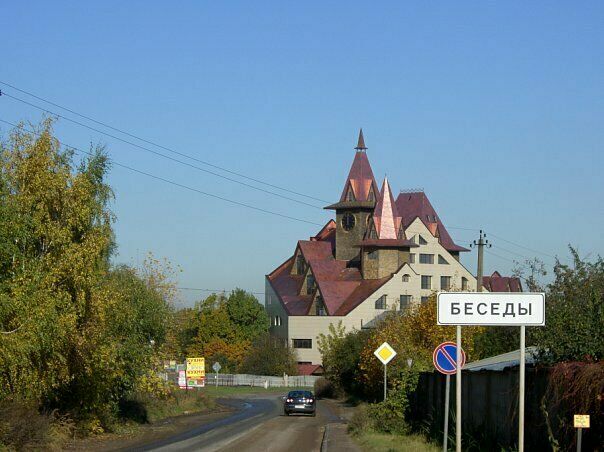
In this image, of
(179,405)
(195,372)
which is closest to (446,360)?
(179,405)

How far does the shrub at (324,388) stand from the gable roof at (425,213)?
1686 inches

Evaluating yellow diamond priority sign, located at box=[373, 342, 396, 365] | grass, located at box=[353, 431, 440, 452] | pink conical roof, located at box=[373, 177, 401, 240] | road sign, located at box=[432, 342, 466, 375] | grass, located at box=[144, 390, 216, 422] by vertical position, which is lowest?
grass, located at box=[144, 390, 216, 422]

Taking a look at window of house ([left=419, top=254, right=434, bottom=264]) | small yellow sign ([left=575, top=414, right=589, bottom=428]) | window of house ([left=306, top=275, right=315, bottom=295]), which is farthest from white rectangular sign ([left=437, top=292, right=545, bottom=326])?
window of house ([left=419, top=254, right=434, bottom=264])

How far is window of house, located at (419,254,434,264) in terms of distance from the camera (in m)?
Answer: 109

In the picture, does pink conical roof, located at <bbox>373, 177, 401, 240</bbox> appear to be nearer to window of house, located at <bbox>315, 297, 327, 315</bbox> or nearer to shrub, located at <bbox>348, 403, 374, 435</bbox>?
window of house, located at <bbox>315, 297, 327, 315</bbox>

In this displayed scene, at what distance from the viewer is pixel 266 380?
97.3 metres

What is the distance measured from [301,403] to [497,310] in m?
36.2

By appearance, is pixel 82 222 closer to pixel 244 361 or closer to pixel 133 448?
pixel 133 448

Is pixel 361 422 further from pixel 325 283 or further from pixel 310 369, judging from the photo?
pixel 325 283

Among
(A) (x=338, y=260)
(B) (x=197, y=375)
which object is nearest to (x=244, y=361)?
(A) (x=338, y=260)

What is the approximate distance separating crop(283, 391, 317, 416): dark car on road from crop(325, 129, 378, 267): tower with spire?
62912 millimetres

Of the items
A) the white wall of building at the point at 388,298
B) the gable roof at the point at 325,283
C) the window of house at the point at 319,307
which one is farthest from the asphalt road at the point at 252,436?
the window of house at the point at 319,307

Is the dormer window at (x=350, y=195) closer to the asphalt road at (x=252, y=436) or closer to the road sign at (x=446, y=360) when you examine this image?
the asphalt road at (x=252, y=436)

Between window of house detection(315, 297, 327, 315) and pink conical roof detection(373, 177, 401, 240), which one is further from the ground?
pink conical roof detection(373, 177, 401, 240)
